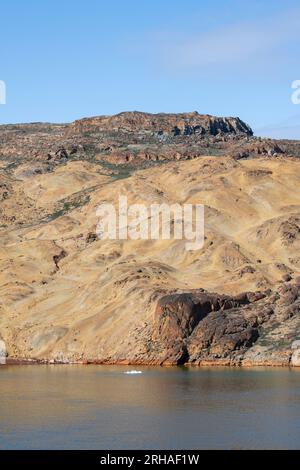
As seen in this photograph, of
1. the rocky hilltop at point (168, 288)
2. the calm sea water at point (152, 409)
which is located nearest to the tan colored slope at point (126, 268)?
the rocky hilltop at point (168, 288)

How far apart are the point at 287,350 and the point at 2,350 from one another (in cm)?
4388

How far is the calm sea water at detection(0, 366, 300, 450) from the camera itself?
229 feet

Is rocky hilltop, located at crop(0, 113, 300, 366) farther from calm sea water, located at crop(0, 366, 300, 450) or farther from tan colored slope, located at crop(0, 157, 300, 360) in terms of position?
calm sea water, located at crop(0, 366, 300, 450)

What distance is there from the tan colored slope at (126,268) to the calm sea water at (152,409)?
18.8 metres

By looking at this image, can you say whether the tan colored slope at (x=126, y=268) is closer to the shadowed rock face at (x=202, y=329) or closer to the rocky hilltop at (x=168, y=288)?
the rocky hilltop at (x=168, y=288)

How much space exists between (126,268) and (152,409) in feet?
241

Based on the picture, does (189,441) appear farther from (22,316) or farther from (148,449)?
(22,316)

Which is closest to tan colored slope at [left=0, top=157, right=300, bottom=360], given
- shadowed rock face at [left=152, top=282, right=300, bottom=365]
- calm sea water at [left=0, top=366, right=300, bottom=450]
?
shadowed rock face at [left=152, top=282, right=300, bottom=365]

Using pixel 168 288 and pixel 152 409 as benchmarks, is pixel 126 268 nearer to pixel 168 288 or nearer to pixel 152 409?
pixel 168 288

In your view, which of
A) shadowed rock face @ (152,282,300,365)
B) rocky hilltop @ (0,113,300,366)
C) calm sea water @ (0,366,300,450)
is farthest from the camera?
rocky hilltop @ (0,113,300,366)

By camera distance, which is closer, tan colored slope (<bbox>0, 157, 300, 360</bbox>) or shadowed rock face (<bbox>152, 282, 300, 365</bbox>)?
shadowed rock face (<bbox>152, 282, 300, 365</bbox>)

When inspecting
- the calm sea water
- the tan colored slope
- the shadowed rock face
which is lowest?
the calm sea water

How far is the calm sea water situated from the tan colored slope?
18817 mm

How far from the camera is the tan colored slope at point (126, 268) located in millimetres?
141875
